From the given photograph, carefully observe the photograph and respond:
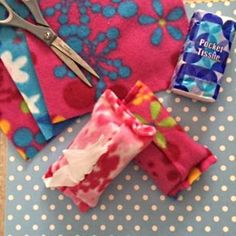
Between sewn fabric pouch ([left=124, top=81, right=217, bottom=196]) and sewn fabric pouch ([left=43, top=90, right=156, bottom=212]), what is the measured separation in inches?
1.0

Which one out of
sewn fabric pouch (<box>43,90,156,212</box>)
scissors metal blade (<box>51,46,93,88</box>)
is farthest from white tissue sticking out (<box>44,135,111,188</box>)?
scissors metal blade (<box>51,46,93,88</box>)

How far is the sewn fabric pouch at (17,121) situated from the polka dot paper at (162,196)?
0.06 ft

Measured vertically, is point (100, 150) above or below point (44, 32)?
below

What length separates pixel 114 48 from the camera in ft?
2.74

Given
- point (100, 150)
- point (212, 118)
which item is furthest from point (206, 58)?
point (100, 150)

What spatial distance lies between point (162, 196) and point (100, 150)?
127 mm

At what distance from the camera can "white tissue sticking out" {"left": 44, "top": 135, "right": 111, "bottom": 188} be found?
0.79 metres

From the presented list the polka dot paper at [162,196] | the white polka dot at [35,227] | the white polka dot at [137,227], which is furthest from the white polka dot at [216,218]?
the white polka dot at [35,227]

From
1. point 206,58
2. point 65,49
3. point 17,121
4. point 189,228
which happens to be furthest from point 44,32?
point 189,228

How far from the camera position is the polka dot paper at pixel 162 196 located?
831 millimetres

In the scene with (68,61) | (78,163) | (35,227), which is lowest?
(35,227)

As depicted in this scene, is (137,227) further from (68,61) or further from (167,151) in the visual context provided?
(68,61)

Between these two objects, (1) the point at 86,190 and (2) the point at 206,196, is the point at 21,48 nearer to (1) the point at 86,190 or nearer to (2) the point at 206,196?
(1) the point at 86,190

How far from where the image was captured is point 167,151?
81 cm
